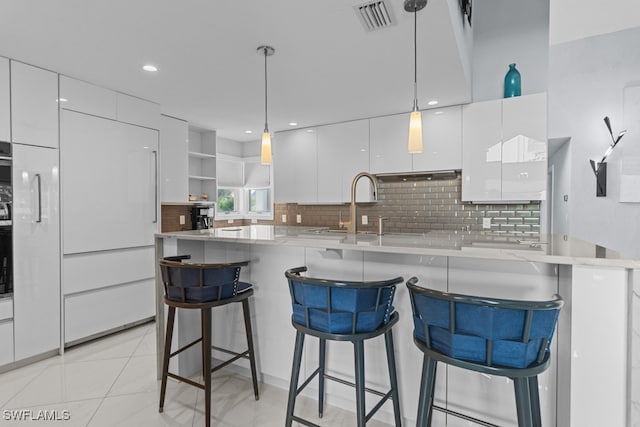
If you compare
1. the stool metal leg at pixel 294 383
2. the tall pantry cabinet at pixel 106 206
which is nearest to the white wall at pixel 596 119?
the stool metal leg at pixel 294 383

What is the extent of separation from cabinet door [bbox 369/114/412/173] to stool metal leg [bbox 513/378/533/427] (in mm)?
3023

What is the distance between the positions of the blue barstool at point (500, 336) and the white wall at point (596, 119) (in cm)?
334

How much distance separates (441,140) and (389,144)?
23.0 inches

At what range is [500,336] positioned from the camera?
1.11 metres

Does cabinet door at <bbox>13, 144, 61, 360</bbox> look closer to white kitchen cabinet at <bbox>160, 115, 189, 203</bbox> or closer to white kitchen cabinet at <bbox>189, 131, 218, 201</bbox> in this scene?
white kitchen cabinet at <bbox>160, 115, 189, 203</bbox>

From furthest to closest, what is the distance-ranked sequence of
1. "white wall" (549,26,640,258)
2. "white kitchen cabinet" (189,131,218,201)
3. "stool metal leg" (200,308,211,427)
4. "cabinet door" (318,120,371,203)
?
"white kitchen cabinet" (189,131,218,201) → "cabinet door" (318,120,371,203) → "white wall" (549,26,640,258) → "stool metal leg" (200,308,211,427)

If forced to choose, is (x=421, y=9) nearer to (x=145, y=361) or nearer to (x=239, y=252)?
(x=239, y=252)

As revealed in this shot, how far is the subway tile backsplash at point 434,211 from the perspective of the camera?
359cm

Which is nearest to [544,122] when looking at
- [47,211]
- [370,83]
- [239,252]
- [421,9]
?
[370,83]

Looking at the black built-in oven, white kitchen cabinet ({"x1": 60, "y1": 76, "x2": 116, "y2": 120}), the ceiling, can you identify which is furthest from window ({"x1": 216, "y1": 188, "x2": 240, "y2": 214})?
the black built-in oven

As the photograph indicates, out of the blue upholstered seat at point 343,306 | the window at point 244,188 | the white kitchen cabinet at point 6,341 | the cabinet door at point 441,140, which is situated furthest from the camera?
the window at point 244,188

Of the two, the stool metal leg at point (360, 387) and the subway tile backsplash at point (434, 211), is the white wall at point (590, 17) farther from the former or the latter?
the stool metal leg at point (360, 387)

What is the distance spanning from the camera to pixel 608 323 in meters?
1.19

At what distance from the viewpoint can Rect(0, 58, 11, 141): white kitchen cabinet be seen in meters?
2.55
